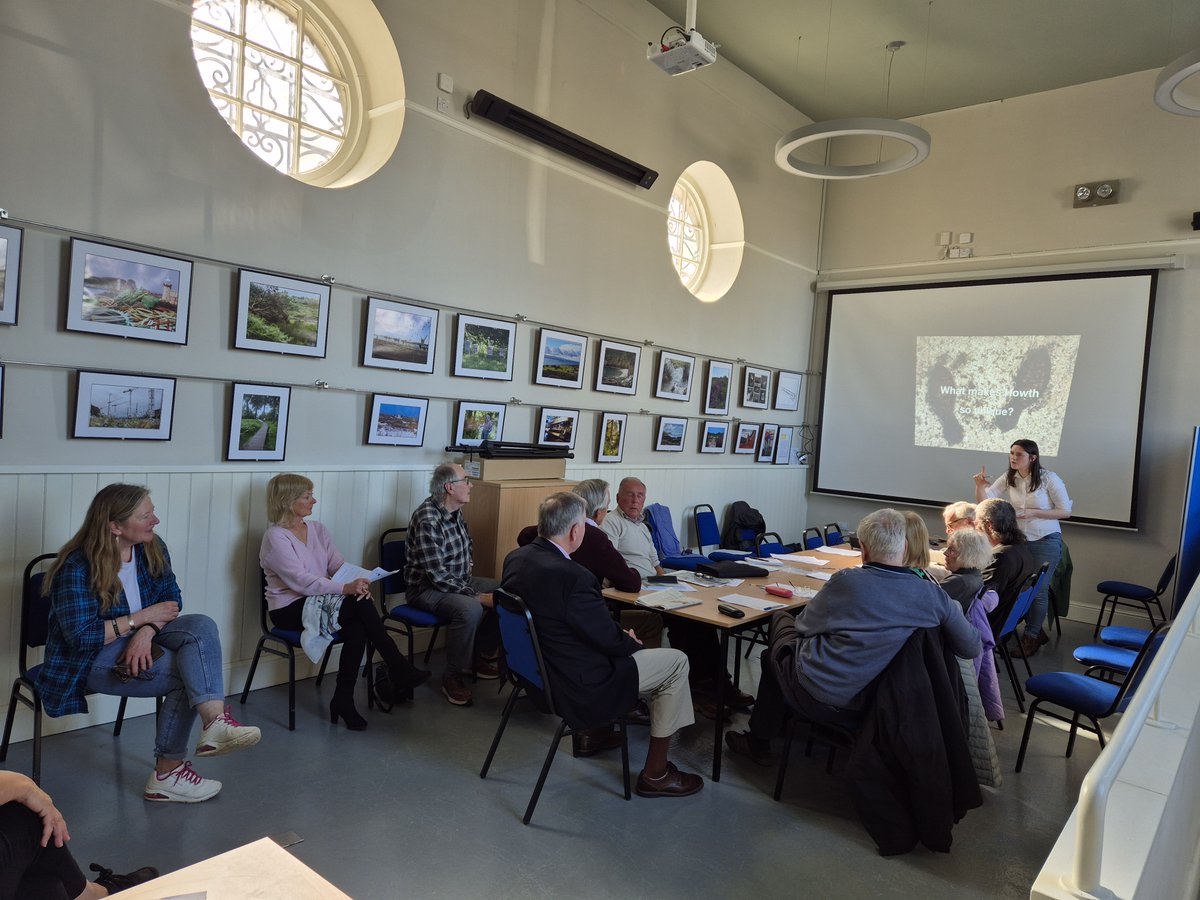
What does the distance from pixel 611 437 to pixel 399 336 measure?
7.35 ft

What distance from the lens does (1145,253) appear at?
6.89m

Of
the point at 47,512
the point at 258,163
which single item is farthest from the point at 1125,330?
the point at 47,512

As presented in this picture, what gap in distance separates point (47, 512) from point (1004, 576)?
16.0 ft

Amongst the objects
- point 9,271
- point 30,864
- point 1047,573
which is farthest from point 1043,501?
point 9,271

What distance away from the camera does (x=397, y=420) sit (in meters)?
4.83

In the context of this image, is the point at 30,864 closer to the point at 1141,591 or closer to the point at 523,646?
the point at 523,646

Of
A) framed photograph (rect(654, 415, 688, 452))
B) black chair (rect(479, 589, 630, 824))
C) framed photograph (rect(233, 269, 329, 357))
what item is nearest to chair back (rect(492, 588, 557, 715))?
black chair (rect(479, 589, 630, 824))

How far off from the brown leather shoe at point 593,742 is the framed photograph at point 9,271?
3.15 m

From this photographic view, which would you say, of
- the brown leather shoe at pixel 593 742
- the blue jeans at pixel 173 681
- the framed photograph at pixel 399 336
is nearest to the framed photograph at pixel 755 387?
the framed photograph at pixel 399 336

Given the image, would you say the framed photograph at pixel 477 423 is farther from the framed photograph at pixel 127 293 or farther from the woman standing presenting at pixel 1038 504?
the woman standing presenting at pixel 1038 504

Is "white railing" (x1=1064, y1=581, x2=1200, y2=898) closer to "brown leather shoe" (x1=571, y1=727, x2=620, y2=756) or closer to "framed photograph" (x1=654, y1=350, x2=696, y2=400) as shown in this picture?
"brown leather shoe" (x1=571, y1=727, x2=620, y2=756)

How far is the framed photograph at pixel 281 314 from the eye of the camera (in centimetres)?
405

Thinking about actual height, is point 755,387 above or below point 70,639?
above

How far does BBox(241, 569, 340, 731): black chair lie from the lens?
3738 millimetres
